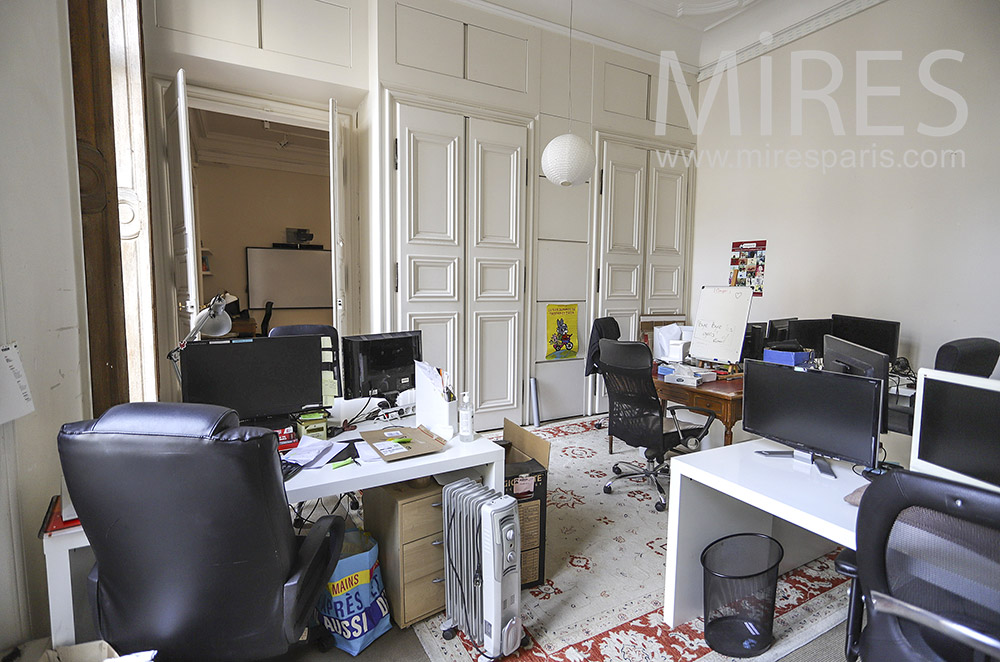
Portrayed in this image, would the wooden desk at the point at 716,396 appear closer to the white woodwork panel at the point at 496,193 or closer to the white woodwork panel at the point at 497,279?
the white woodwork panel at the point at 497,279

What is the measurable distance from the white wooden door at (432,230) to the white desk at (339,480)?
5.55 ft

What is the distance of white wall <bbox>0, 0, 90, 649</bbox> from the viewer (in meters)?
1.37

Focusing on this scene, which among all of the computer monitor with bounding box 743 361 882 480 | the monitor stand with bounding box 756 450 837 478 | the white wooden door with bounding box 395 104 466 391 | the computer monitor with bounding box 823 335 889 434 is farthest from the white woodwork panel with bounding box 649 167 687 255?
the monitor stand with bounding box 756 450 837 478

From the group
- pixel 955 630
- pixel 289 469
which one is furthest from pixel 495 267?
pixel 955 630

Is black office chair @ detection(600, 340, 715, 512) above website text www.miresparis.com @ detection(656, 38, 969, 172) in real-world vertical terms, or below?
below

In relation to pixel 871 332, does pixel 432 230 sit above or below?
above

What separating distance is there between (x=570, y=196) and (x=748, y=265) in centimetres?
195

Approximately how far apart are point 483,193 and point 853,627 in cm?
363

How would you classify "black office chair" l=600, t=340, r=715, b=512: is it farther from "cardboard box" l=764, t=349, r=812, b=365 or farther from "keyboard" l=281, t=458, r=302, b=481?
"keyboard" l=281, t=458, r=302, b=481

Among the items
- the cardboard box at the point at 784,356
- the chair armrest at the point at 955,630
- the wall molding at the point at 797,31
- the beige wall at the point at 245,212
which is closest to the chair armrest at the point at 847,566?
the chair armrest at the point at 955,630

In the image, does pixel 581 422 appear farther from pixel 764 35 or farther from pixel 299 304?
pixel 299 304

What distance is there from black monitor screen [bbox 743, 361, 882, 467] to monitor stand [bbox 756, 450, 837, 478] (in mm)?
32

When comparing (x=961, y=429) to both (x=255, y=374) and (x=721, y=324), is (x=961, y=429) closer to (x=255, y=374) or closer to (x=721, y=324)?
(x=721, y=324)

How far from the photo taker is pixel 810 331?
3.78 metres
